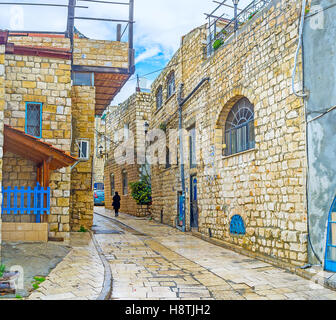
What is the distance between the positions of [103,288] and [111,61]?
870 cm

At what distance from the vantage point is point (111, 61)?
12461 millimetres

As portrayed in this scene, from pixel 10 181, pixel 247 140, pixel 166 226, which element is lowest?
pixel 166 226

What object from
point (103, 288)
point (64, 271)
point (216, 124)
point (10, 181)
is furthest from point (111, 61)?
point (103, 288)

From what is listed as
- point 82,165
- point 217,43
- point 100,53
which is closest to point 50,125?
point 82,165

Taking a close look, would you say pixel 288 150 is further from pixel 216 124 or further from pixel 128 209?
pixel 128 209

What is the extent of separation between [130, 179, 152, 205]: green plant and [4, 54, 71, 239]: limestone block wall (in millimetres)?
8462

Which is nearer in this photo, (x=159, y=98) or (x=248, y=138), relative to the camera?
(x=248, y=138)

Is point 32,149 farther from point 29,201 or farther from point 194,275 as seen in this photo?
point 194,275

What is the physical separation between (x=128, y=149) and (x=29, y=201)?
41.3ft

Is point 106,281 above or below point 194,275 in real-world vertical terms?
above

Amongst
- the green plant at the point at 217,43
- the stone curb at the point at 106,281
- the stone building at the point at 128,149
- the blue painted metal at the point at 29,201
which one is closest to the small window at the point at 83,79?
the green plant at the point at 217,43

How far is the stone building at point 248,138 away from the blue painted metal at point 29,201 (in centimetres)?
449

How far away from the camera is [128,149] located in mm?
21156

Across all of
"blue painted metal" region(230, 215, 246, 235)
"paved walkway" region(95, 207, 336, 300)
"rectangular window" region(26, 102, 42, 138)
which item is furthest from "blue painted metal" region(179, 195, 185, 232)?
"rectangular window" region(26, 102, 42, 138)
